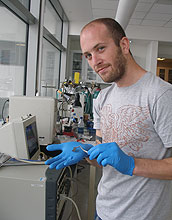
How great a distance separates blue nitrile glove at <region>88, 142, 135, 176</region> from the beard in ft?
0.93

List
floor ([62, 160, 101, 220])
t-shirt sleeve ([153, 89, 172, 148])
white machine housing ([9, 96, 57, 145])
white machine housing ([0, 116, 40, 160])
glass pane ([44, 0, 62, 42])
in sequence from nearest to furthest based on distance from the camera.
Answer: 1. t-shirt sleeve ([153, 89, 172, 148])
2. white machine housing ([0, 116, 40, 160])
3. white machine housing ([9, 96, 57, 145])
4. floor ([62, 160, 101, 220])
5. glass pane ([44, 0, 62, 42])

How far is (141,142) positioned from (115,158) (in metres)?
0.14

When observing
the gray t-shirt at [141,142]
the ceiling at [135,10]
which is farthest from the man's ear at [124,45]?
the ceiling at [135,10]

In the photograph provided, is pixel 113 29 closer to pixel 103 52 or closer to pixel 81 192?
pixel 103 52

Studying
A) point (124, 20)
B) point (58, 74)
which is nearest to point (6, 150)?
point (124, 20)

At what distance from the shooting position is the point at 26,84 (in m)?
3.03

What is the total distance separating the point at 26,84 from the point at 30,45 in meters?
0.59

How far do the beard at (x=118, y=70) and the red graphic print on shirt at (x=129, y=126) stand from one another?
0.44 ft

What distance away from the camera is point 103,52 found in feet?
2.70

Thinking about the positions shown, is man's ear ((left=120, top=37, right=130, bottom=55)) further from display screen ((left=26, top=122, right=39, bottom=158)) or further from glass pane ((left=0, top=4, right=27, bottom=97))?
glass pane ((left=0, top=4, right=27, bottom=97))

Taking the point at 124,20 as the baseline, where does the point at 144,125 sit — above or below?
below

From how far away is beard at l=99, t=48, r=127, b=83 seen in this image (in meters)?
0.83

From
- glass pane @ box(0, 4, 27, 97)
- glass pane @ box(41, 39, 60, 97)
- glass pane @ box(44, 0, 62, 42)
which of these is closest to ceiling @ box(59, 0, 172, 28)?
glass pane @ box(44, 0, 62, 42)

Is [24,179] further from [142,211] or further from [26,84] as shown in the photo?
[26,84]
